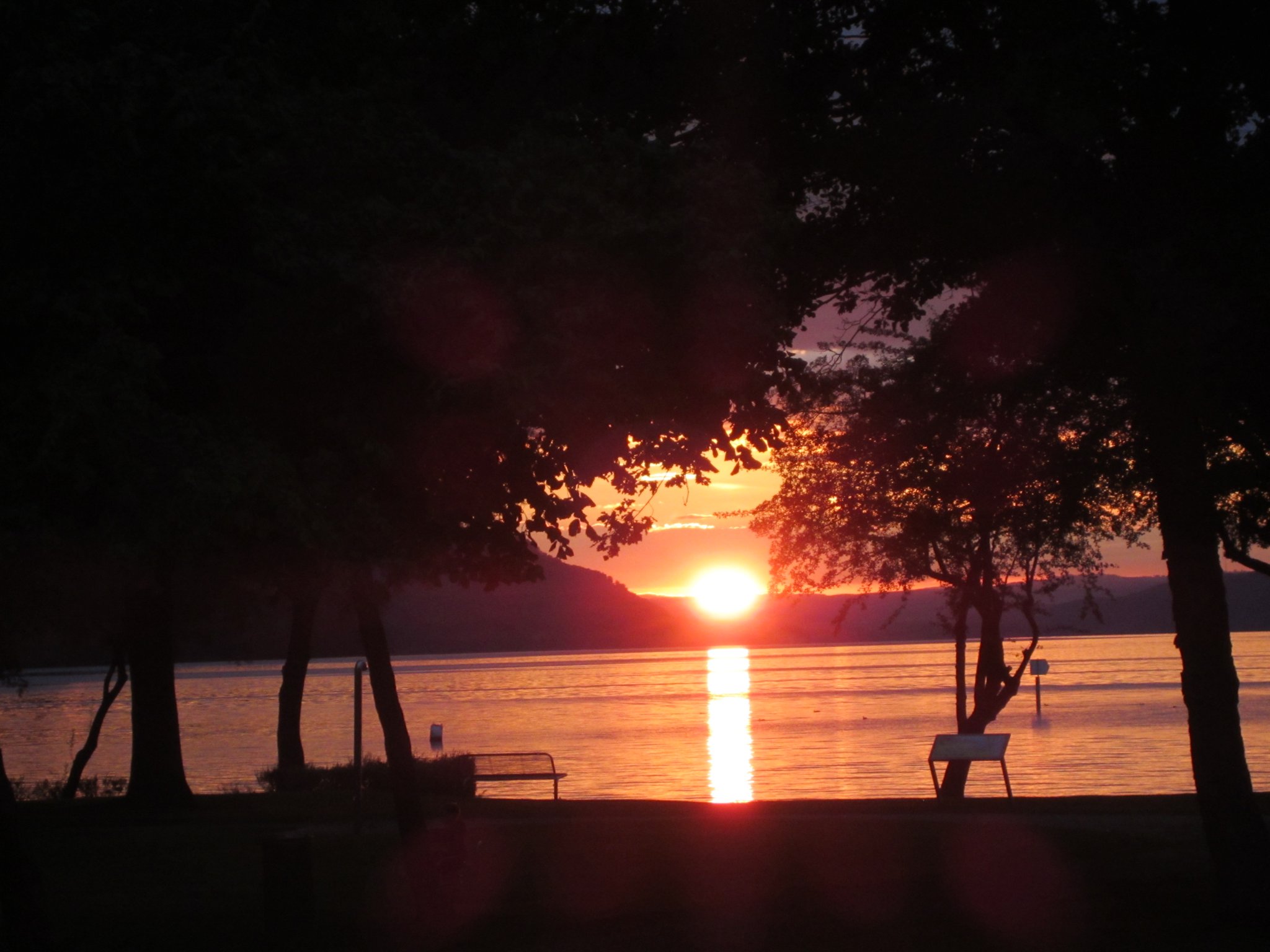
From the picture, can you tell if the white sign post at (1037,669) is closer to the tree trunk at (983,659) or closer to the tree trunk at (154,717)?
the tree trunk at (983,659)

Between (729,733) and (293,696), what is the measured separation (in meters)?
36.3

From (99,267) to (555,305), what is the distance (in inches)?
120

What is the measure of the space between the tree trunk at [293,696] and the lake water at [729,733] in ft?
23.2

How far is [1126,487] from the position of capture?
17062mm

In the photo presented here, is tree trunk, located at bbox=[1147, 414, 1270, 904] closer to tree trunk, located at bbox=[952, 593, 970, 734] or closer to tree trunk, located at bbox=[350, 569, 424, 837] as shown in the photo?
tree trunk, located at bbox=[350, 569, 424, 837]

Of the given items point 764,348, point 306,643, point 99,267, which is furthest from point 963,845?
point 306,643

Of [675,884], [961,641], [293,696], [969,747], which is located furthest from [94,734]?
[675,884]

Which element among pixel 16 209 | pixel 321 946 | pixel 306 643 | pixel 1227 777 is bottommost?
pixel 321 946

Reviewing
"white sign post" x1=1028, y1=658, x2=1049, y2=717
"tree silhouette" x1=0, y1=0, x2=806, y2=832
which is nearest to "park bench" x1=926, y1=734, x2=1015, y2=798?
"tree silhouette" x1=0, y1=0, x2=806, y2=832

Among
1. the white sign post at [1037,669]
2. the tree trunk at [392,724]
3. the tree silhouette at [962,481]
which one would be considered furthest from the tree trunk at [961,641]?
the white sign post at [1037,669]

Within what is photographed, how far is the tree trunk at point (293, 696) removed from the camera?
29.2 metres

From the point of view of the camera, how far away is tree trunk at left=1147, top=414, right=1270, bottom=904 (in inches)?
431

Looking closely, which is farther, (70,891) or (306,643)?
(306,643)

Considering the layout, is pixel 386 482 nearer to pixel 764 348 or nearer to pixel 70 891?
pixel 764 348
